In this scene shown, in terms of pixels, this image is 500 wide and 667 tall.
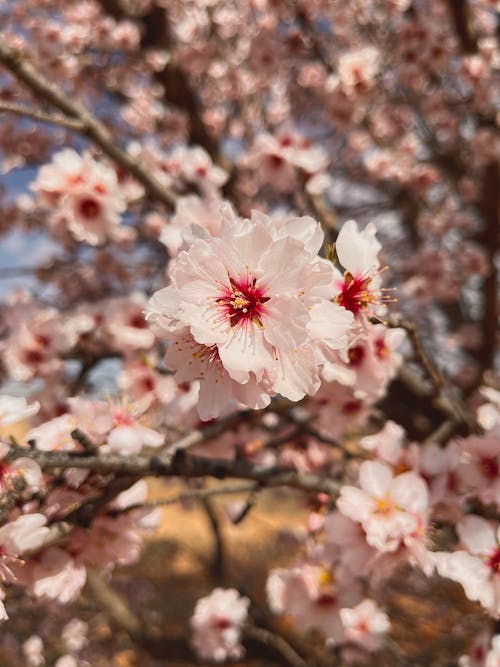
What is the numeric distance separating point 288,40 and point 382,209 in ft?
7.22

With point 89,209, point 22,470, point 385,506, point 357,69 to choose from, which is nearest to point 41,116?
point 89,209

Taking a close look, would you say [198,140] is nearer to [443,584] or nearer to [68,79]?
[68,79]

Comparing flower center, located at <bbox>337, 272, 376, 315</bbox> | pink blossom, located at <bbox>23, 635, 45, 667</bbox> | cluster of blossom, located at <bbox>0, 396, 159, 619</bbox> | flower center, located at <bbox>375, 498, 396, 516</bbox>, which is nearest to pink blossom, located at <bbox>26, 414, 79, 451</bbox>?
cluster of blossom, located at <bbox>0, 396, 159, 619</bbox>

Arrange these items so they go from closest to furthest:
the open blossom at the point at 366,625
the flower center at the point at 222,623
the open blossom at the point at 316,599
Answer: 1. the open blossom at the point at 316,599
2. the open blossom at the point at 366,625
3. the flower center at the point at 222,623

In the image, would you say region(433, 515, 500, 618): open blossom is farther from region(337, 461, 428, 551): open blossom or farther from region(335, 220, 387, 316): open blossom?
region(335, 220, 387, 316): open blossom

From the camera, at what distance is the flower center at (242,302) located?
93cm

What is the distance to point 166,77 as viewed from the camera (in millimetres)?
4113

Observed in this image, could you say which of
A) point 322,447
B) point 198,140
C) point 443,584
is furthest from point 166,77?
point 443,584

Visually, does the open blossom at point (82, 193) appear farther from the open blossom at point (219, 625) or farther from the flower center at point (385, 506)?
the open blossom at point (219, 625)

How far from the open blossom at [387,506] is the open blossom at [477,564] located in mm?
103

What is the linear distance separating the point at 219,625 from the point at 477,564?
2.60m

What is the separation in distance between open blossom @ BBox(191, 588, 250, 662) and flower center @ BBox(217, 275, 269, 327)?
3.07 metres

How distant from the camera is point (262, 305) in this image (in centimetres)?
92

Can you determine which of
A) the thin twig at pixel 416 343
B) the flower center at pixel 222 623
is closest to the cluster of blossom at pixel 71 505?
the thin twig at pixel 416 343
